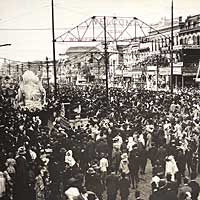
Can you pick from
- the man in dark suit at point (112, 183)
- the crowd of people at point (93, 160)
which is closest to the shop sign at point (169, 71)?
the crowd of people at point (93, 160)

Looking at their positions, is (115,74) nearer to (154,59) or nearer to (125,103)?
(154,59)

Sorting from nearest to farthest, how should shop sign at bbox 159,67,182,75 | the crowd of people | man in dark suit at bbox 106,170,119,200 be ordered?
the crowd of people → man in dark suit at bbox 106,170,119,200 → shop sign at bbox 159,67,182,75

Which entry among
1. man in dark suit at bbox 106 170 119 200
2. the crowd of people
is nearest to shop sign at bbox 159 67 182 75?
the crowd of people

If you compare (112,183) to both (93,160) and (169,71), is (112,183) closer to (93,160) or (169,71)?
(93,160)

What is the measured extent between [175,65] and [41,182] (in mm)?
14684

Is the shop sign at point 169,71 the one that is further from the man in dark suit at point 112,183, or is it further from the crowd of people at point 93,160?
the man in dark suit at point 112,183

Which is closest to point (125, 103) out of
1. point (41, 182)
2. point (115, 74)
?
point (41, 182)

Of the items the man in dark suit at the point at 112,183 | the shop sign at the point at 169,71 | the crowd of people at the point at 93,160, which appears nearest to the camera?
the crowd of people at the point at 93,160

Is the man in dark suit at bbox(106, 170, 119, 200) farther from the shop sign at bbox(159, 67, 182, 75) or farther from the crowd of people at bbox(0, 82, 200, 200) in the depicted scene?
the shop sign at bbox(159, 67, 182, 75)

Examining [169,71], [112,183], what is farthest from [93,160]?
[169,71]

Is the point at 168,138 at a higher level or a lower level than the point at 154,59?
lower

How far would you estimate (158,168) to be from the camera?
553 centimetres

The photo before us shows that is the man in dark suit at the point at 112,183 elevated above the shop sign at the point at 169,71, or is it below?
below

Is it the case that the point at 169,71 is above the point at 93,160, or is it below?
above
